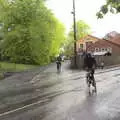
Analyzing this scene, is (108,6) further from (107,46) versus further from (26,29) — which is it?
(107,46)

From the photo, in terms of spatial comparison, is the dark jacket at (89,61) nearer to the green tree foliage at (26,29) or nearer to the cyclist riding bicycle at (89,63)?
the cyclist riding bicycle at (89,63)

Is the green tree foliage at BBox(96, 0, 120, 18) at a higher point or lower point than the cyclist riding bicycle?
higher

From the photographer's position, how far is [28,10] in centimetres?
5322

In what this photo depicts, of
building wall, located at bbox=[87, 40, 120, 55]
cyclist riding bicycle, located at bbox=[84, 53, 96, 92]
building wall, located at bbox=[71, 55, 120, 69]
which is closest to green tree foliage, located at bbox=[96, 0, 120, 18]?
cyclist riding bicycle, located at bbox=[84, 53, 96, 92]

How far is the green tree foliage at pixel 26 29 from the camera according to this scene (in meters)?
53.0

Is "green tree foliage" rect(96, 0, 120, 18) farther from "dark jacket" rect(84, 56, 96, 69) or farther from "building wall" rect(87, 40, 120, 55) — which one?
"building wall" rect(87, 40, 120, 55)

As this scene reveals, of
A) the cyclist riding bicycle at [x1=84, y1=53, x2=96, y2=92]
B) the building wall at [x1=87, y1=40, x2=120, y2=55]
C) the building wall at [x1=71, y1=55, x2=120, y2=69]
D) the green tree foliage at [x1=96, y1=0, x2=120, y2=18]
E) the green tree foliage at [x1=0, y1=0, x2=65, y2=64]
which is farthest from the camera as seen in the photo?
the building wall at [x1=87, y1=40, x2=120, y2=55]

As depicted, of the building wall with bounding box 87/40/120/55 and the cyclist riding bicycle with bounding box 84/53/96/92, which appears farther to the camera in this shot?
the building wall with bounding box 87/40/120/55

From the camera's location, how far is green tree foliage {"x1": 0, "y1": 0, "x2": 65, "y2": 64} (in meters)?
53.0

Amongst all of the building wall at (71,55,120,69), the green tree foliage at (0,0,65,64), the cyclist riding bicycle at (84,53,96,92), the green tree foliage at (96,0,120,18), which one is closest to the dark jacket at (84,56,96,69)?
the cyclist riding bicycle at (84,53,96,92)

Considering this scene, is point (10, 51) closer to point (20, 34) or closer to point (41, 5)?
point (20, 34)

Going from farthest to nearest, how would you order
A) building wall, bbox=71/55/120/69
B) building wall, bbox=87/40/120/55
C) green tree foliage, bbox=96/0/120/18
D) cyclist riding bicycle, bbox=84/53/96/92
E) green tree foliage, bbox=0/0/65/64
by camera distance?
building wall, bbox=87/40/120/55
green tree foliage, bbox=0/0/65/64
building wall, bbox=71/55/120/69
cyclist riding bicycle, bbox=84/53/96/92
green tree foliage, bbox=96/0/120/18

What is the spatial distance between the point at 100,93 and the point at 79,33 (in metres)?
96.4

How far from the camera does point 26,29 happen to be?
5256 cm
